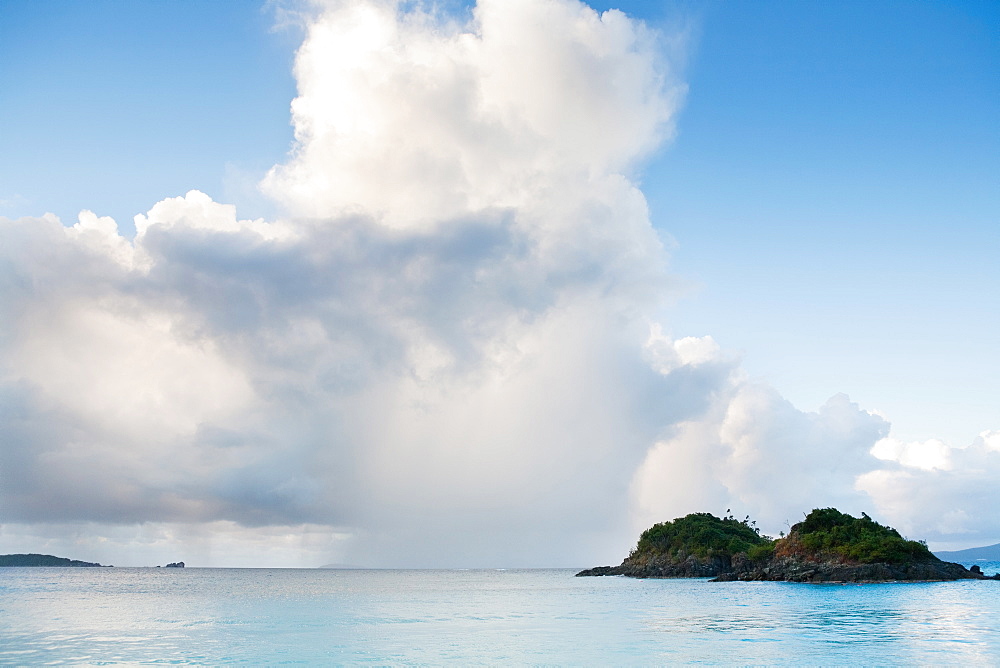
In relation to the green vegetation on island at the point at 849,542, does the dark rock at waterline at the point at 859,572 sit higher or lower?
lower

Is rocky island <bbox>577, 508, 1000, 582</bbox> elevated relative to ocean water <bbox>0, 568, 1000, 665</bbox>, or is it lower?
elevated

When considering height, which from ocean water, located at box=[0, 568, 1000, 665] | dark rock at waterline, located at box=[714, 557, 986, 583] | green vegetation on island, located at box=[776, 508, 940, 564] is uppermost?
green vegetation on island, located at box=[776, 508, 940, 564]

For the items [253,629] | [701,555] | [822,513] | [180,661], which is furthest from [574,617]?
[701,555]

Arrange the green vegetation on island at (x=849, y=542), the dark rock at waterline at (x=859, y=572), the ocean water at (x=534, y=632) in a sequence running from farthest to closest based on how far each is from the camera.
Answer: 1. the green vegetation on island at (x=849, y=542)
2. the dark rock at waterline at (x=859, y=572)
3. the ocean water at (x=534, y=632)

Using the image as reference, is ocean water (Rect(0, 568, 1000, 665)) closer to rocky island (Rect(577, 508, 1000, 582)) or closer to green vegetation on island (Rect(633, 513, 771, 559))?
rocky island (Rect(577, 508, 1000, 582))

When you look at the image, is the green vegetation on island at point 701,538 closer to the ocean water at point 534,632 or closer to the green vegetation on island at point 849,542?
the green vegetation on island at point 849,542

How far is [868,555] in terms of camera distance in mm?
111562

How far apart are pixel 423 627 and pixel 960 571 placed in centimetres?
10425

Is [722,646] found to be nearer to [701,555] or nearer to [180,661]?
[180,661]

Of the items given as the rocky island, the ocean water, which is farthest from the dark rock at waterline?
the ocean water

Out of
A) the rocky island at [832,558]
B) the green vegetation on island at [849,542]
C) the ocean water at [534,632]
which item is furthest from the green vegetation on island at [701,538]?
the ocean water at [534,632]

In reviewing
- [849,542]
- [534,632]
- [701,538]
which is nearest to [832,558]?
[849,542]

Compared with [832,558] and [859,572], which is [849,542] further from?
[859,572]

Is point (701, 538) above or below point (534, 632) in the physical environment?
above
